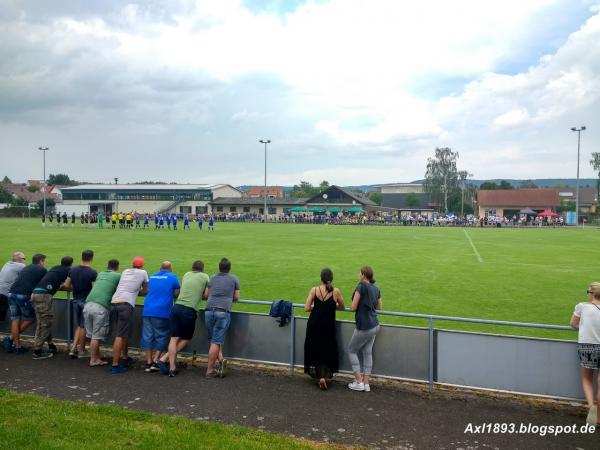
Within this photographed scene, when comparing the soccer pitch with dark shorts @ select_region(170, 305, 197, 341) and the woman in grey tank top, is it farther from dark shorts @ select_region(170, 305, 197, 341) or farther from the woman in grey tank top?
dark shorts @ select_region(170, 305, 197, 341)

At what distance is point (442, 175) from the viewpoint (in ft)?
328

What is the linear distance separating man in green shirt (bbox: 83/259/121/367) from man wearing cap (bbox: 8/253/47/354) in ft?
3.95

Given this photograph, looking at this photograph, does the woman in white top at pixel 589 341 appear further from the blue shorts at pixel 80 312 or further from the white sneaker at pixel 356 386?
the blue shorts at pixel 80 312

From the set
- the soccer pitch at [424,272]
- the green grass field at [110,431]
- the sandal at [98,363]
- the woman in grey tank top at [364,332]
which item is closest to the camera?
the green grass field at [110,431]

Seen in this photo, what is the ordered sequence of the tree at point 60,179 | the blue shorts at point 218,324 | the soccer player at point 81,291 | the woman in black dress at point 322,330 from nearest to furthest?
the woman in black dress at point 322,330 < the blue shorts at point 218,324 < the soccer player at point 81,291 < the tree at point 60,179

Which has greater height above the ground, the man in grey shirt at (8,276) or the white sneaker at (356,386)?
the man in grey shirt at (8,276)

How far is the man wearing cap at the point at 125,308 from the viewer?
25.3ft

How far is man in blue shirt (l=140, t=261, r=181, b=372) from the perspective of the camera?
7820 mm

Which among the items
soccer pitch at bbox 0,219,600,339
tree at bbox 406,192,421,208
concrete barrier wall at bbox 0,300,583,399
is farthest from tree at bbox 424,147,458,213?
concrete barrier wall at bbox 0,300,583,399

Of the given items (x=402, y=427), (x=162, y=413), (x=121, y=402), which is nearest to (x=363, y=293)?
(x=402, y=427)

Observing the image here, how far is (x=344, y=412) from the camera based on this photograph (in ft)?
20.5

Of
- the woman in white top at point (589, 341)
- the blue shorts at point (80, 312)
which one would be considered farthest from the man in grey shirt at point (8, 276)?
the woman in white top at point (589, 341)

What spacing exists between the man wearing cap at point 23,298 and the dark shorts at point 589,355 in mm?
8129

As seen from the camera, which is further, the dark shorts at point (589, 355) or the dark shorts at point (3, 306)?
the dark shorts at point (3, 306)
